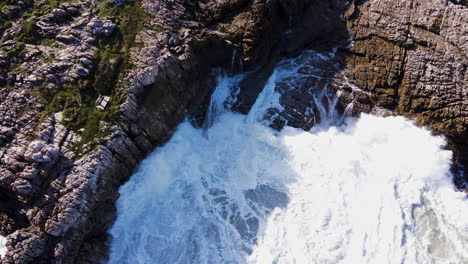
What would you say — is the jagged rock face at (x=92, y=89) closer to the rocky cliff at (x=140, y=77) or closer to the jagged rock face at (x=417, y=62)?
the rocky cliff at (x=140, y=77)

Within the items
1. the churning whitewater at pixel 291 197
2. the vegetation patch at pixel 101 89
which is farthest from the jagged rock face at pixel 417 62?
the vegetation patch at pixel 101 89

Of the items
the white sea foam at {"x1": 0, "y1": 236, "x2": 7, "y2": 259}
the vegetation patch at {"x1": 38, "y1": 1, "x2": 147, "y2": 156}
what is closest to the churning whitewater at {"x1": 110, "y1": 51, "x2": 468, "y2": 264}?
the vegetation patch at {"x1": 38, "y1": 1, "x2": 147, "y2": 156}

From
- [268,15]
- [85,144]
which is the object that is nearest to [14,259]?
[85,144]

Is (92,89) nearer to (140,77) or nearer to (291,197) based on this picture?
(140,77)

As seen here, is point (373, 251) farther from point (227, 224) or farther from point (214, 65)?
point (214, 65)

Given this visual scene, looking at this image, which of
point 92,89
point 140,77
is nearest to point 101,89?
point 92,89

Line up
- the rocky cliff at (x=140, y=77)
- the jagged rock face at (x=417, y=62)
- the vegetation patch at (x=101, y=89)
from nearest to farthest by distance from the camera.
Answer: the rocky cliff at (x=140, y=77) → the vegetation patch at (x=101, y=89) → the jagged rock face at (x=417, y=62)

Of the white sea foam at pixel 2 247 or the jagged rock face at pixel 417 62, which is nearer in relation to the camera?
the white sea foam at pixel 2 247
